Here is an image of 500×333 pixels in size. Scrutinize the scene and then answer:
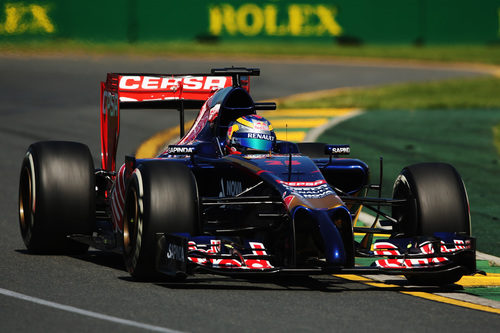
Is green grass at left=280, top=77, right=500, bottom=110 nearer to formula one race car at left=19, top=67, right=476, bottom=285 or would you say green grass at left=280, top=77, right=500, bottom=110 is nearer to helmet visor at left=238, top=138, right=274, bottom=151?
formula one race car at left=19, top=67, right=476, bottom=285

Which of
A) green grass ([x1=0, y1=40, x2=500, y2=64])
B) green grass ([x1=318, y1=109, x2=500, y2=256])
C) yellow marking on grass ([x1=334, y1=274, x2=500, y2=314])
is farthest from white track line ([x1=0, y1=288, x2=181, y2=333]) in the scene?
green grass ([x1=0, y1=40, x2=500, y2=64])

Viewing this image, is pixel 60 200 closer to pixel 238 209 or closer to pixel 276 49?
pixel 238 209

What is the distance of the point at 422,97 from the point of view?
96.0 feet

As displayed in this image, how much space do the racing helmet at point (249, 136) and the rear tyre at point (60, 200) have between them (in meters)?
1.37

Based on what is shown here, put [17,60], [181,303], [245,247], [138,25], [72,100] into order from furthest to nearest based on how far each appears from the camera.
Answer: [138,25] → [17,60] → [72,100] → [245,247] → [181,303]

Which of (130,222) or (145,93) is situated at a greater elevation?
(145,93)

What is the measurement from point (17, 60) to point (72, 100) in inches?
388

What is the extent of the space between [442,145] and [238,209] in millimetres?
10776

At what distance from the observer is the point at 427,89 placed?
3122 centimetres

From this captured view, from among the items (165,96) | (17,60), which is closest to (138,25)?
(17,60)

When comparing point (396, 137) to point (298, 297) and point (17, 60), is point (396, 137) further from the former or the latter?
point (17, 60)

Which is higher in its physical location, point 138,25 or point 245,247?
point 138,25

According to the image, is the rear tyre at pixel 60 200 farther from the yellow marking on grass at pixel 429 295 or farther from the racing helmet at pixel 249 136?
the yellow marking on grass at pixel 429 295

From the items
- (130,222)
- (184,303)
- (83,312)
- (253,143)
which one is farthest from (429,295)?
(83,312)
